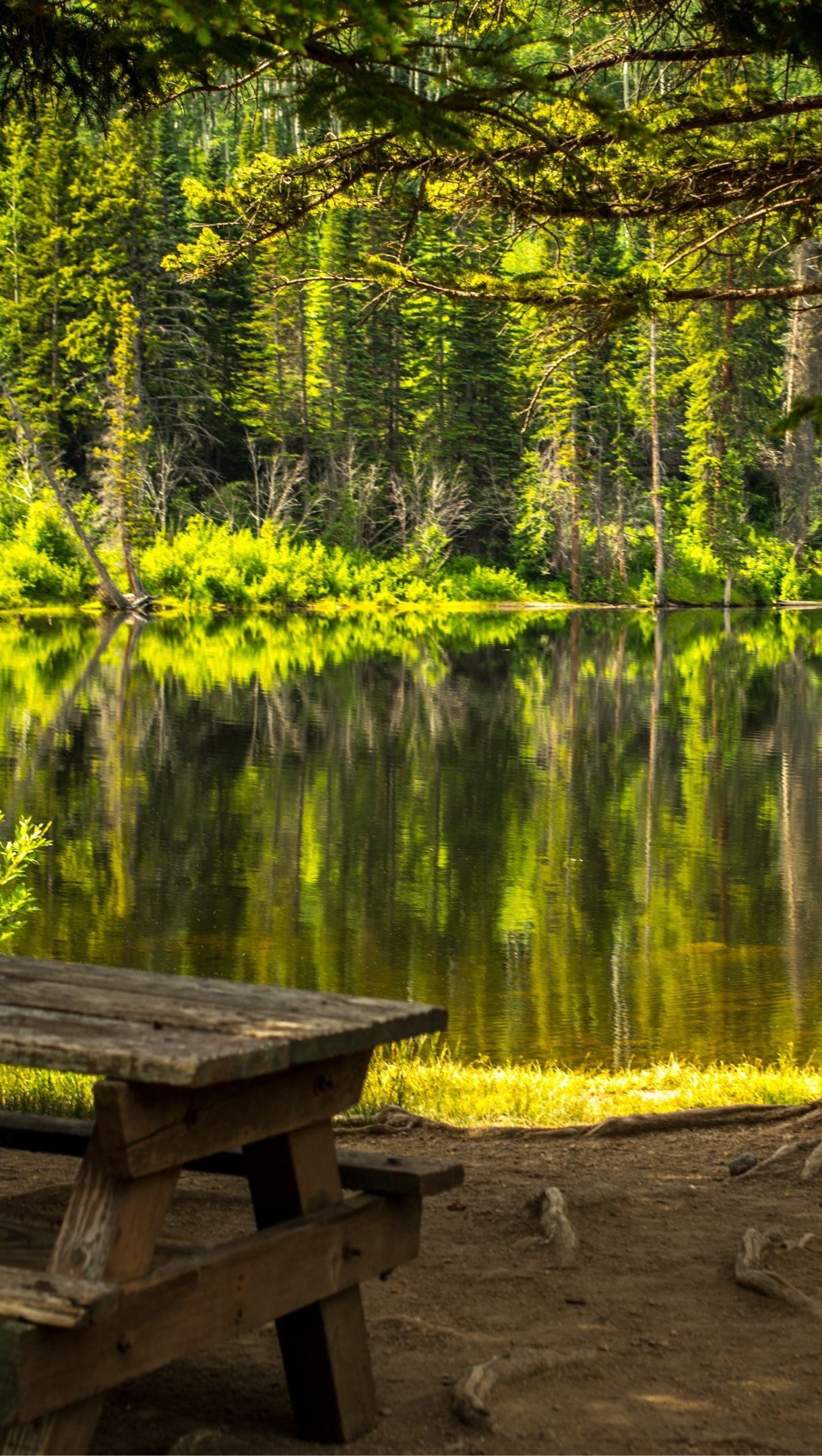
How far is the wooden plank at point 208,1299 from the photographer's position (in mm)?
2775

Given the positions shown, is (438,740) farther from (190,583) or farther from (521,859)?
(190,583)

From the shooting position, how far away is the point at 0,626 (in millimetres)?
46000

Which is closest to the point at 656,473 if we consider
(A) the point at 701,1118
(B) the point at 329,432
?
(B) the point at 329,432

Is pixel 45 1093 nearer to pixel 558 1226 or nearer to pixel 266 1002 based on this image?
pixel 558 1226

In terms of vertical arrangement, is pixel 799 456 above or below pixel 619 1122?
above

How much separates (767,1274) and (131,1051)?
225 cm

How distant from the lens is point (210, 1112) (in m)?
3.06

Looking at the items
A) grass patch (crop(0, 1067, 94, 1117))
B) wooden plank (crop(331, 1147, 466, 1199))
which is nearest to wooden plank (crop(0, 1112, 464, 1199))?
wooden plank (crop(331, 1147, 466, 1199))

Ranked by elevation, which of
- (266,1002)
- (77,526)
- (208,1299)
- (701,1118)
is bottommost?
(701,1118)

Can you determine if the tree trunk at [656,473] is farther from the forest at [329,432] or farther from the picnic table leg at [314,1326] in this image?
the picnic table leg at [314,1326]

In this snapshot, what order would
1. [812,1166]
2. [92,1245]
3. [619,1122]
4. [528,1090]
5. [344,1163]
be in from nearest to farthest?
1. [92,1245]
2. [344,1163]
3. [812,1166]
4. [619,1122]
5. [528,1090]

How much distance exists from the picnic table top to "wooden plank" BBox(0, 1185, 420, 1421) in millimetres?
407

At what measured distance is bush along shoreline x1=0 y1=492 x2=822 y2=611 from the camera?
168 ft

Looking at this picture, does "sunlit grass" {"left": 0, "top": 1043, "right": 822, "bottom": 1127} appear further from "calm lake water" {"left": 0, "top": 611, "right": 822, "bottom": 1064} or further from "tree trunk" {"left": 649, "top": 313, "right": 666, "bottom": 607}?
"tree trunk" {"left": 649, "top": 313, "right": 666, "bottom": 607}
